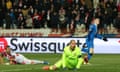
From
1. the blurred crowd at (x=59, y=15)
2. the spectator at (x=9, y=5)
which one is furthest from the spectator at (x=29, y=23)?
the spectator at (x=9, y=5)

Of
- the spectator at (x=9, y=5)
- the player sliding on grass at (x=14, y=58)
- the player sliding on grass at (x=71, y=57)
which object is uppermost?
the spectator at (x=9, y=5)

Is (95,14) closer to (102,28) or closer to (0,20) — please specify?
(102,28)

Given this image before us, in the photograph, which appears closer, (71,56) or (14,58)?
(71,56)

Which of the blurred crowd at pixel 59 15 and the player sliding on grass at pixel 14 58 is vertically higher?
the blurred crowd at pixel 59 15

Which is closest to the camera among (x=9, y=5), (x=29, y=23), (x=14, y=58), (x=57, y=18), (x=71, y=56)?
(x=71, y=56)

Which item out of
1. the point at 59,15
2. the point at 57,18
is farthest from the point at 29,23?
the point at 59,15

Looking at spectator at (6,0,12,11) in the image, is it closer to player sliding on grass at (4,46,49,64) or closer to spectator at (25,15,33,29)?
spectator at (25,15,33,29)

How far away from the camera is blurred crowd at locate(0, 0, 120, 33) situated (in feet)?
111

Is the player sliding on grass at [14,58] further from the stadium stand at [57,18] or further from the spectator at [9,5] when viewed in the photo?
the spectator at [9,5]

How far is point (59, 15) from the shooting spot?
1340 inches

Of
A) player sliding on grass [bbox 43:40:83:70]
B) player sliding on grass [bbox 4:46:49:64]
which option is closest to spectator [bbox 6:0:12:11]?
player sliding on grass [bbox 4:46:49:64]

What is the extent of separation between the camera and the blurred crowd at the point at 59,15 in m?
33.8

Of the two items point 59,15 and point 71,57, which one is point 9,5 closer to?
point 59,15

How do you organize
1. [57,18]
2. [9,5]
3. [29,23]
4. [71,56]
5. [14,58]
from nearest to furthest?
[71,56] < [14,58] < [57,18] < [29,23] < [9,5]
